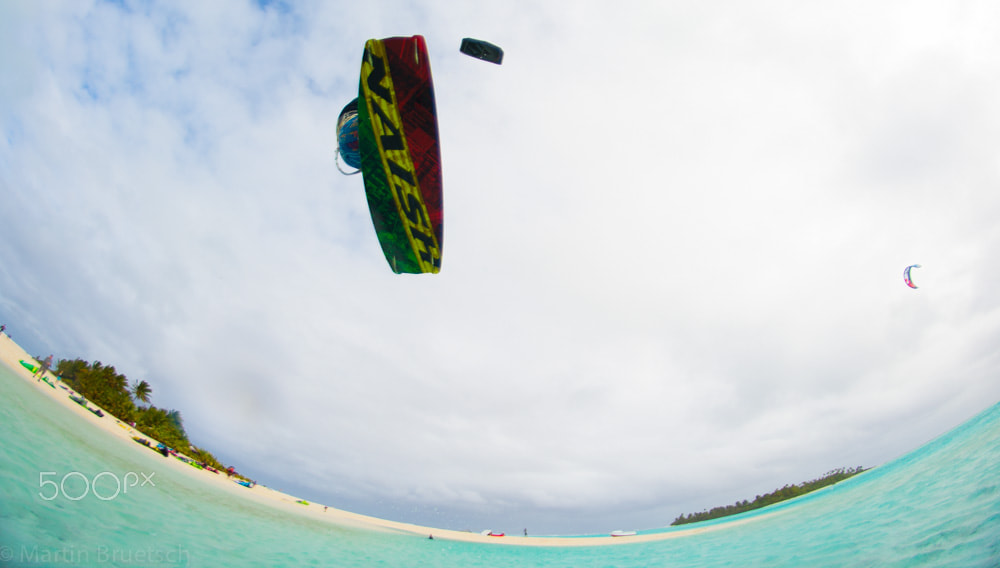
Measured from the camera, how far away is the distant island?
33.0 metres

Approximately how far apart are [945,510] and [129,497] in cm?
2647

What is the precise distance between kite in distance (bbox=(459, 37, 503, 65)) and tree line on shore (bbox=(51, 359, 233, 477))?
46.1 meters

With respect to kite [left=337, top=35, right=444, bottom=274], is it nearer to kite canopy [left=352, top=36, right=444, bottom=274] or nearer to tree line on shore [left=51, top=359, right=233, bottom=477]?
kite canopy [left=352, top=36, right=444, bottom=274]

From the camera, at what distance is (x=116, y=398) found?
34.0 metres

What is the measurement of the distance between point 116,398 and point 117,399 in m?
0.14

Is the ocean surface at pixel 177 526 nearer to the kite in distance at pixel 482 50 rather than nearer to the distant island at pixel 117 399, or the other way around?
the kite in distance at pixel 482 50

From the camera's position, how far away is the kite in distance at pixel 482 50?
6.01 m

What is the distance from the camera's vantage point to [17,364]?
2975 cm

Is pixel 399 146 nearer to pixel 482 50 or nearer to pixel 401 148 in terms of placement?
pixel 401 148

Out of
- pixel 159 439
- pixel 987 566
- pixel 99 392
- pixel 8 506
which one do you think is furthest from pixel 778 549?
pixel 99 392

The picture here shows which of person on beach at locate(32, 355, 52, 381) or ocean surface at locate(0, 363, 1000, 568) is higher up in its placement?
person on beach at locate(32, 355, 52, 381)

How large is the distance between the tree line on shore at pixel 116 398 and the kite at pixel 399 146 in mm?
42865

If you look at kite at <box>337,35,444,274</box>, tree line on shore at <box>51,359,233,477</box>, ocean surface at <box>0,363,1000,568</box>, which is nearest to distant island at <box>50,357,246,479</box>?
tree line on shore at <box>51,359,233,477</box>

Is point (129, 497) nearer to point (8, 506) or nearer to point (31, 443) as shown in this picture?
point (31, 443)
